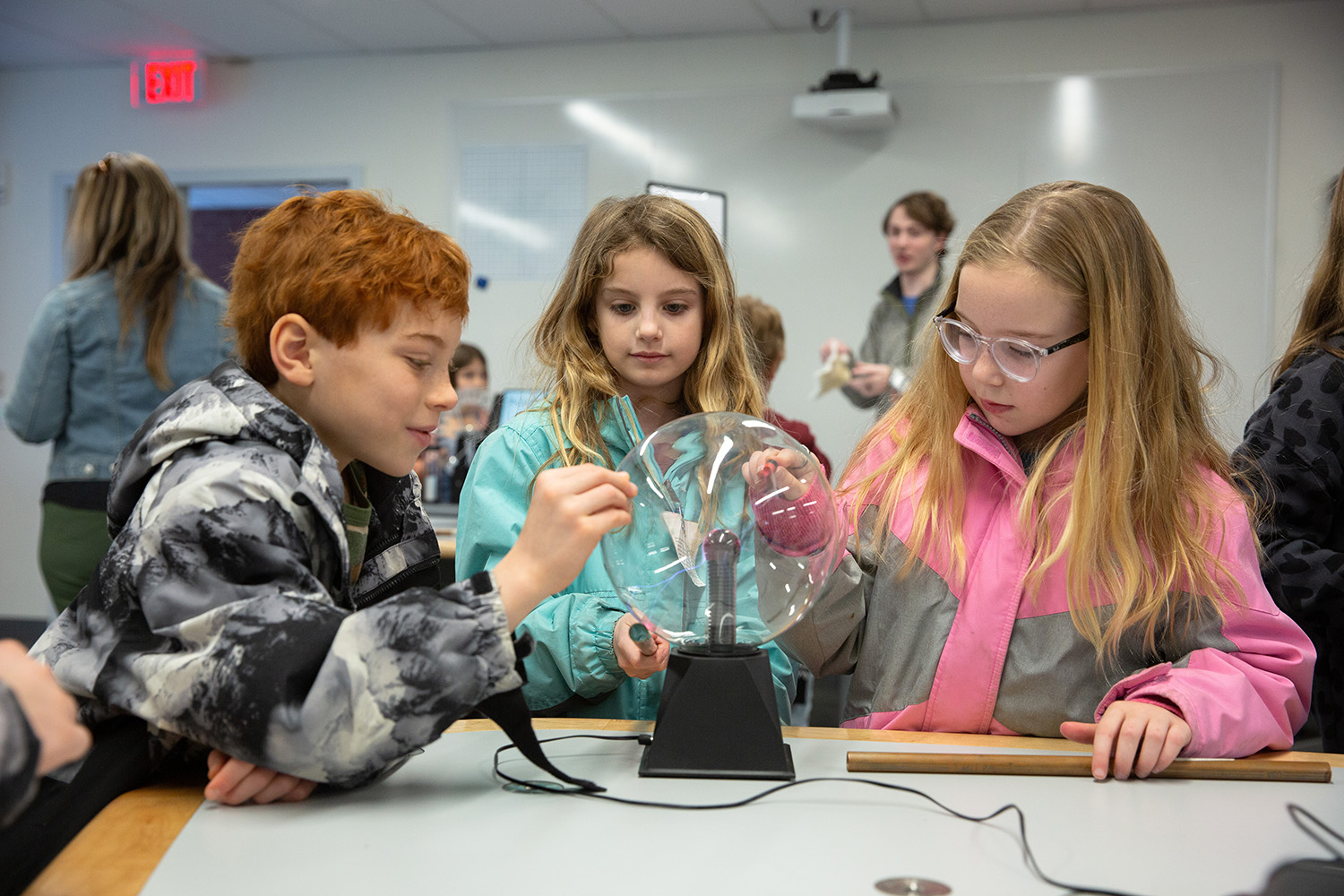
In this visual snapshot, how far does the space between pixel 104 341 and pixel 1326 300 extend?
9.03 feet

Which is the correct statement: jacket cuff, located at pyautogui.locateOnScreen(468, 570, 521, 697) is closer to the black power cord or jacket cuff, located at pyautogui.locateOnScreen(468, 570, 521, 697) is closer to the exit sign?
the black power cord

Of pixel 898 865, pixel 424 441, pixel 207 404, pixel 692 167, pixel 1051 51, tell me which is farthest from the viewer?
pixel 692 167

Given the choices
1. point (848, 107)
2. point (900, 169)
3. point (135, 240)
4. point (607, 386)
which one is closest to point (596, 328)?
point (607, 386)

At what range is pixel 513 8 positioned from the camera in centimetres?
479

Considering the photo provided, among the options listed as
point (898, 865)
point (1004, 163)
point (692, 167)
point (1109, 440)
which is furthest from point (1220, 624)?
point (692, 167)

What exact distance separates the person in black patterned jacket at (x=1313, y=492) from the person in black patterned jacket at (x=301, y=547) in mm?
1119

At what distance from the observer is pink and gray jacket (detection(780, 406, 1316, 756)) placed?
1.12m

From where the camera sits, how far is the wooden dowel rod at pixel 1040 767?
1021mm

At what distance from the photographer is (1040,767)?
1.02 metres

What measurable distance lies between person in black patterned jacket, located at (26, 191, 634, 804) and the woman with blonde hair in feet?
6.18

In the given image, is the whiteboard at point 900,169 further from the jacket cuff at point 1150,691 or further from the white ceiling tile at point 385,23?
the jacket cuff at point 1150,691

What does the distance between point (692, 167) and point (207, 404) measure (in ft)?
14.4

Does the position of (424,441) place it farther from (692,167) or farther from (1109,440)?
(692,167)

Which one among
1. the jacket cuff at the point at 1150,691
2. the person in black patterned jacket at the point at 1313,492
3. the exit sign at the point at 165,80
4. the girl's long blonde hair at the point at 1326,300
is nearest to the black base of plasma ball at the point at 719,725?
the jacket cuff at the point at 1150,691
